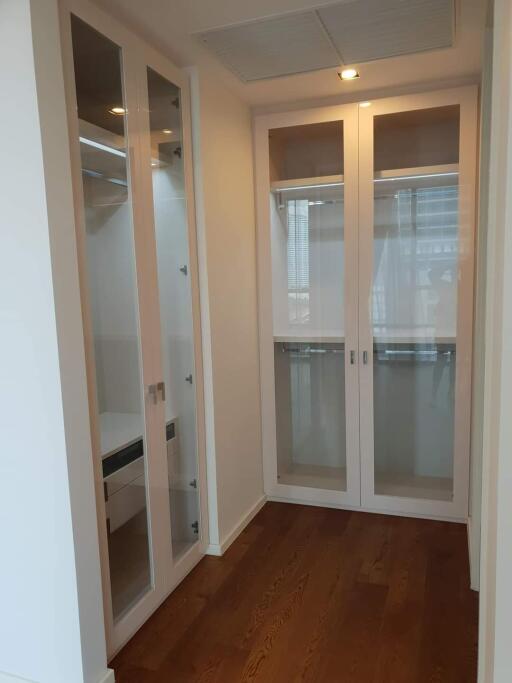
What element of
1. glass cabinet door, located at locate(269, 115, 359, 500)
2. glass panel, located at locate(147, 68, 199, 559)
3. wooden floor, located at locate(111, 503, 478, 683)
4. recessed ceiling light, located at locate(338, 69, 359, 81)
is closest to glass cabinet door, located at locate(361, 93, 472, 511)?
glass cabinet door, located at locate(269, 115, 359, 500)

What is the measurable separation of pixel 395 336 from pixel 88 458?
2.17 metres

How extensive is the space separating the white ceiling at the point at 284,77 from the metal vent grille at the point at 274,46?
0.22ft

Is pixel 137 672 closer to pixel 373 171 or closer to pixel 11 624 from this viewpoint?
pixel 11 624

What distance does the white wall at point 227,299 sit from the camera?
2.87 meters

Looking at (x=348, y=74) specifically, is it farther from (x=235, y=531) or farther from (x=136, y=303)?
(x=235, y=531)

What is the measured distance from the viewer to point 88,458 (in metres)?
1.95

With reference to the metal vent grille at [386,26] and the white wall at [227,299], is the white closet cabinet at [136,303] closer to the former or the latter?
the white wall at [227,299]

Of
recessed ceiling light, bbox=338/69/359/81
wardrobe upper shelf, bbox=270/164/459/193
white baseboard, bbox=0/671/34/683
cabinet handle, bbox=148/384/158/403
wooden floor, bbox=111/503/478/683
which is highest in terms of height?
recessed ceiling light, bbox=338/69/359/81

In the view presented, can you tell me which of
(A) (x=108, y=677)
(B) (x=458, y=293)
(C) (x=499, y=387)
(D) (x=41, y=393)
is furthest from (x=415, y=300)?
(A) (x=108, y=677)

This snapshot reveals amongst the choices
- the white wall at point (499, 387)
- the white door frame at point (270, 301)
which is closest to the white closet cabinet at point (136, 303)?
the white door frame at point (270, 301)

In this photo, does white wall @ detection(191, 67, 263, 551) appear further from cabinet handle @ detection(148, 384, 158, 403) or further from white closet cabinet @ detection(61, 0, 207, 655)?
cabinet handle @ detection(148, 384, 158, 403)

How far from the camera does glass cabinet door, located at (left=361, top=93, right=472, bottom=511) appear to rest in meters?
3.23

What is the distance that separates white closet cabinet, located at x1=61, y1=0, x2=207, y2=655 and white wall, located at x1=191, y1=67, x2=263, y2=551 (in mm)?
87

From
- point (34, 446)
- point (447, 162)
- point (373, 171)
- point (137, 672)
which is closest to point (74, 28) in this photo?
point (34, 446)
